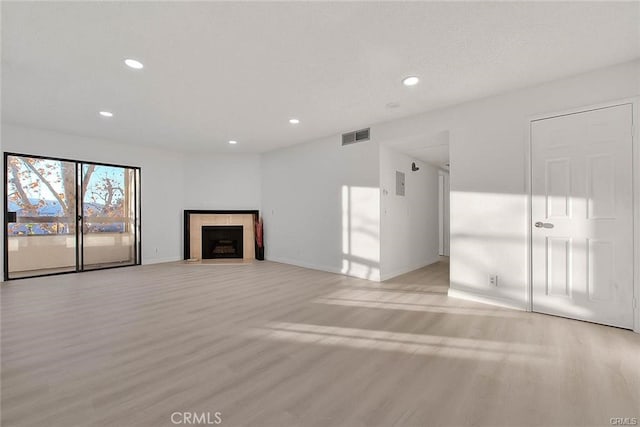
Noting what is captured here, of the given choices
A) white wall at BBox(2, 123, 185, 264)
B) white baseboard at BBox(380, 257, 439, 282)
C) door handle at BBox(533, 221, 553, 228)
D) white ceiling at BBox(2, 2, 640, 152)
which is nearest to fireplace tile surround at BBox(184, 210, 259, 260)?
white wall at BBox(2, 123, 185, 264)

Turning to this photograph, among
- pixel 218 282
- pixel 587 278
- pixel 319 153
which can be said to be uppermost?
pixel 319 153

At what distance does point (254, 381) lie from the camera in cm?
189

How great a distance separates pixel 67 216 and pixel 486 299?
747 centimetres

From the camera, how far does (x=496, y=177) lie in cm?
347

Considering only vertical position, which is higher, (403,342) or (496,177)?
(496,177)

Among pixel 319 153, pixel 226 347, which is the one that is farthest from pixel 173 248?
pixel 226 347

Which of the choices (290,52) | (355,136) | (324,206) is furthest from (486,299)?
(290,52)

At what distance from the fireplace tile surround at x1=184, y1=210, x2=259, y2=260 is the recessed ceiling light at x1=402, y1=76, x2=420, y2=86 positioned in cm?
500

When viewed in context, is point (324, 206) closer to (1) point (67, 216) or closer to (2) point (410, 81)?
(2) point (410, 81)

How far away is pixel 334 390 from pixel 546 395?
1.35 meters

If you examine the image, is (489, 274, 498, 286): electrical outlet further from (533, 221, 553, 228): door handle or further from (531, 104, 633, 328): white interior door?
(533, 221, 553, 228): door handle

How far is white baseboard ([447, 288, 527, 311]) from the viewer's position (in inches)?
130

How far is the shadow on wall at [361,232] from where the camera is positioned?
4734 millimetres

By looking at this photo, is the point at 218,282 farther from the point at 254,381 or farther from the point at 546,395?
the point at 546,395
